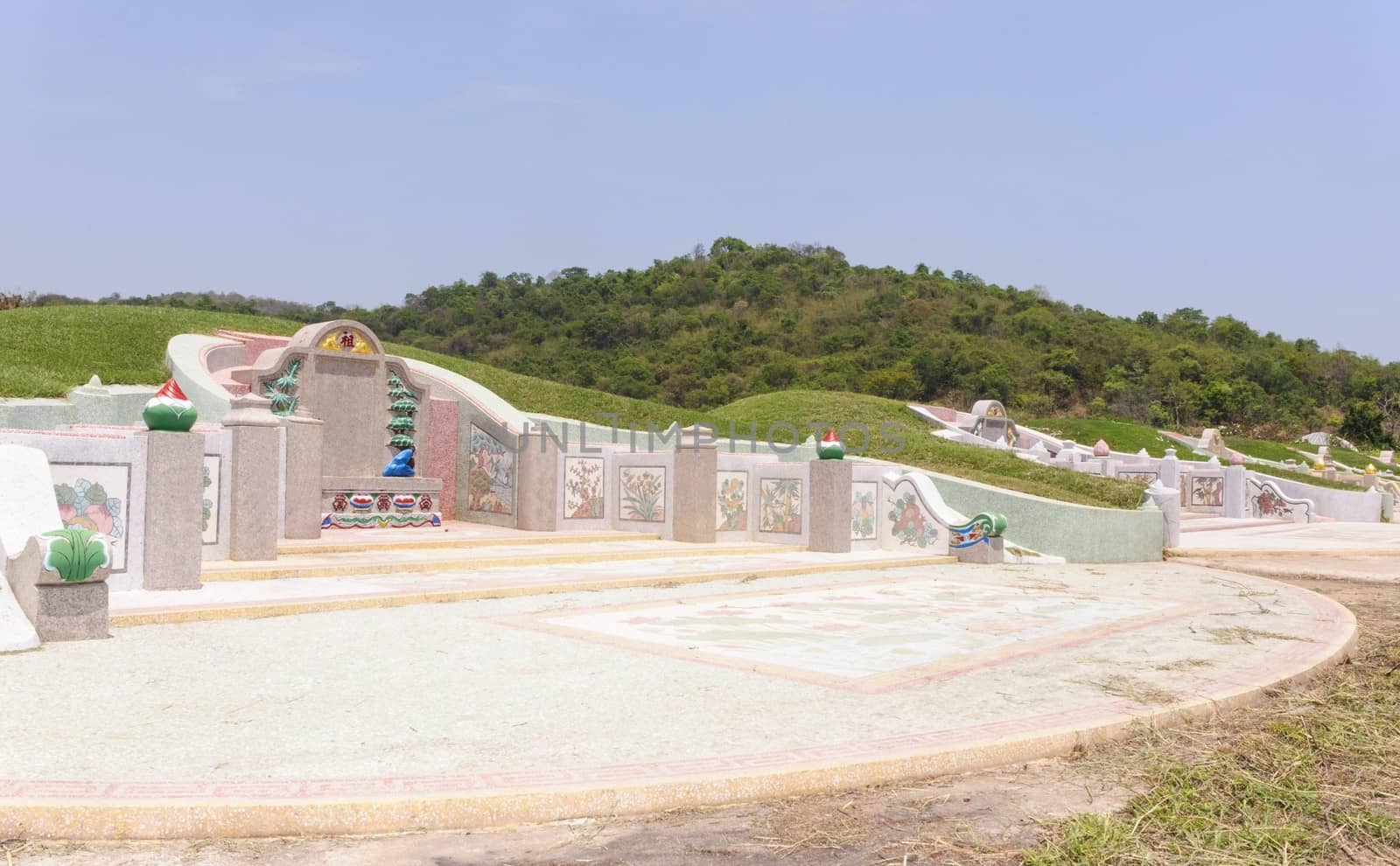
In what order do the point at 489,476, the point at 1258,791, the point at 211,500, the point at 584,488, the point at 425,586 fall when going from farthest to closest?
the point at 489,476
the point at 584,488
the point at 211,500
the point at 425,586
the point at 1258,791

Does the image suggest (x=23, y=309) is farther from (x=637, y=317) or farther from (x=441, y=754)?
(x=637, y=317)

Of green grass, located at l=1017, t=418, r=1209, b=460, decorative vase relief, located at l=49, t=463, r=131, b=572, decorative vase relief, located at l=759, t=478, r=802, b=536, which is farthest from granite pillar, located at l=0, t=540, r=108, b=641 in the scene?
green grass, located at l=1017, t=418, r=1209, b=460

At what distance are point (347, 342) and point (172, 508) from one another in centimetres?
704

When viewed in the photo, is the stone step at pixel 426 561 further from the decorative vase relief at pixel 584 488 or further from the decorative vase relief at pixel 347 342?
the decorative vase relief at pixel 347 342

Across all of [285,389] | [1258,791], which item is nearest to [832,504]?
[285,389]

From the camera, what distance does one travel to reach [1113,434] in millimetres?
41094

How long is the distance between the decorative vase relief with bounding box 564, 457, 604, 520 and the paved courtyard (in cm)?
579

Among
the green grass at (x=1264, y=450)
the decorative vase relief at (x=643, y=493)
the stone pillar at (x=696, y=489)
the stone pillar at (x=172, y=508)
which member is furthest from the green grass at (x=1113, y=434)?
the stone pillar at (x=172, y=508)

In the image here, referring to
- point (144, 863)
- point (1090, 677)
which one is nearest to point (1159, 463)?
point (1090, 677)

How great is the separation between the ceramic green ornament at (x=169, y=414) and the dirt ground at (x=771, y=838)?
5901mm

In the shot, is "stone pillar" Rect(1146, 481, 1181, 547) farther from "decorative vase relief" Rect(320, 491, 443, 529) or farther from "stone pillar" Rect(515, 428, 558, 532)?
"decorative vase relief" Rect(320, 491, 443, 529)

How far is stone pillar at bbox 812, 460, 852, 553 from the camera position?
14.9m

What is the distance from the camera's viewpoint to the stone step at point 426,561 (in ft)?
33.4

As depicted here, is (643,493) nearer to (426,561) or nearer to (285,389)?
(426,561)
